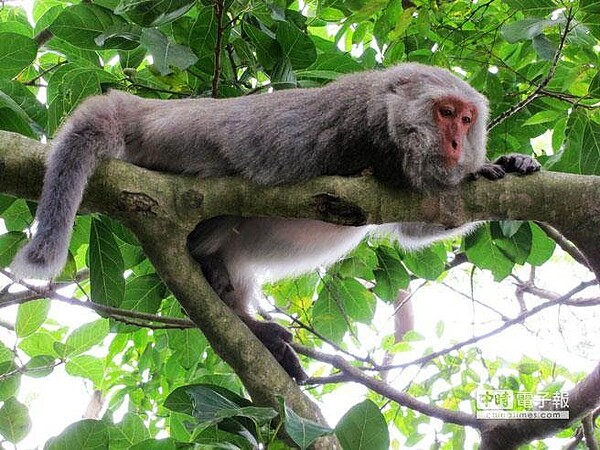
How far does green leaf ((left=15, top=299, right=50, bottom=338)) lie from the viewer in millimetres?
4141

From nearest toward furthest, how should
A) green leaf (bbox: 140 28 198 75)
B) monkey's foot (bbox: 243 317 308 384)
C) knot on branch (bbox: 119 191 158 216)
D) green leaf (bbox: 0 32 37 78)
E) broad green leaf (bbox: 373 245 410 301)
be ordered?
1. knot on branch (bbox: 119 191 158 216)
2. green leaf (bbox: 140 28 198 75)
3. green leaf (bbox: 0 32 37 78)
4. monkey's foot (bbox: 243 317 308 384)
5. broad green leaf (bbox: 373 245 410 301)

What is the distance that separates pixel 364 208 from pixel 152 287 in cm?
156

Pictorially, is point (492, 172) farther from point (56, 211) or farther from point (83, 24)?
point (83, 24)

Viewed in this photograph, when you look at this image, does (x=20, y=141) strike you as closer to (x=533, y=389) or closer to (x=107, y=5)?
(x=107, y=5)

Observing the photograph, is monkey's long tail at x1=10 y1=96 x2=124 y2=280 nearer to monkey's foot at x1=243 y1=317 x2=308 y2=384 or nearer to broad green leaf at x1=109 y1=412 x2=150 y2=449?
broad green leaf at x1=109 y1=412 x2=150 y2=449

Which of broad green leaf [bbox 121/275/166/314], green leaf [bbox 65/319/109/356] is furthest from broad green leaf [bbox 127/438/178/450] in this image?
green leaf [bbox 65/319/109/356]

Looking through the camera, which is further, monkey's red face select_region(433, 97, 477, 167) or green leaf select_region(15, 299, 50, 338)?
green leaf select_region(15, 299, 50, 338)

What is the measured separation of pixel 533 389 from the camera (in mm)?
4977

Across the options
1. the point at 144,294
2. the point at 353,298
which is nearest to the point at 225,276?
the point at 144,294

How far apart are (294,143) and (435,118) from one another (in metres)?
0.74

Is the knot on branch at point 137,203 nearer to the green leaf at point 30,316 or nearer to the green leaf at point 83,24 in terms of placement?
the green leaf at point 83,24

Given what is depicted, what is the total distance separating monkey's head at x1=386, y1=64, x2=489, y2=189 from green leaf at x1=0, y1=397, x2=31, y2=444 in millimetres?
1997

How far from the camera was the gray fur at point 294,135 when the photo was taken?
3.40 meters

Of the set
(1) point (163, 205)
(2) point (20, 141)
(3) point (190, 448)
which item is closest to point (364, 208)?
(1) point (163, 205)
